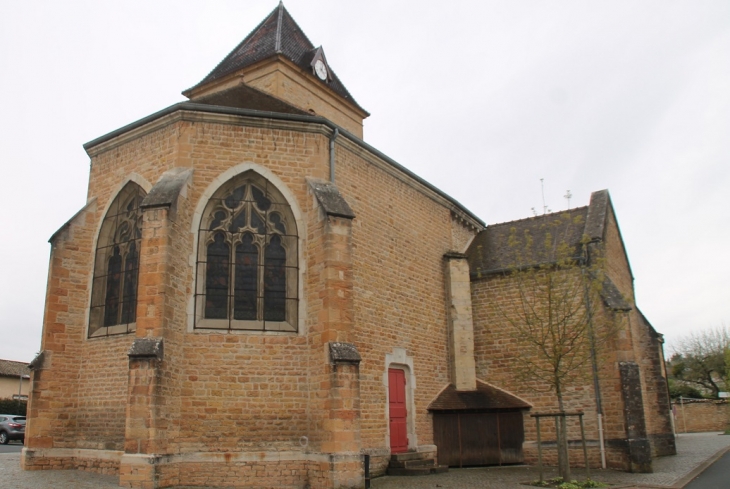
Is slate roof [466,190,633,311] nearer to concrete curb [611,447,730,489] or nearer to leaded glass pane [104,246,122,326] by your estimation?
concrete curb [611,447,730,489]

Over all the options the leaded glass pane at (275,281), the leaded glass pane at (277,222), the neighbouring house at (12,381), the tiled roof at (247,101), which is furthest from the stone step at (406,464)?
the neighbouring house at (12,381)

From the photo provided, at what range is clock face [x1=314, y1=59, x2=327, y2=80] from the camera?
66.2 feet

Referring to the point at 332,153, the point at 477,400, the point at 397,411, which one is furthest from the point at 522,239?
the point at 332,153

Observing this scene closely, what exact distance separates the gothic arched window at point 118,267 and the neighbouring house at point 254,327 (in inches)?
1.7

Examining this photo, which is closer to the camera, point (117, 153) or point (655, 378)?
point (117, 153)

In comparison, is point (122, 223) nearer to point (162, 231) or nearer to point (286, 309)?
point (162, 231)

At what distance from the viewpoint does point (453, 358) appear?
16.1m

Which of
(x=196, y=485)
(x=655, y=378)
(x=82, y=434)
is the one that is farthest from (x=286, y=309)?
(x=655, y=378)

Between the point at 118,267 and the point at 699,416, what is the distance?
36208 millimetres

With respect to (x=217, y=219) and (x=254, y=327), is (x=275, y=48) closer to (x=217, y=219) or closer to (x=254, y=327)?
(x=217, y=219)

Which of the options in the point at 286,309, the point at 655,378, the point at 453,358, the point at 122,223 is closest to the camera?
the point at 286,309

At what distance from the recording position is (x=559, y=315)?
14695mm

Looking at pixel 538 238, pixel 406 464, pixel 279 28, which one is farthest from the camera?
pixel 279 28

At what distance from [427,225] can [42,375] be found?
1004 cm
